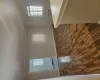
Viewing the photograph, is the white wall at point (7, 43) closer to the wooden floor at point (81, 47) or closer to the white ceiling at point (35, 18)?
the white ceiling at point (35, 18)

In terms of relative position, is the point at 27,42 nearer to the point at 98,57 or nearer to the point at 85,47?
the point at 85,47

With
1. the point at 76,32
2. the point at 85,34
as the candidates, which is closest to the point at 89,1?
the point at 85,34

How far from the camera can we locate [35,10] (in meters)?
3.50

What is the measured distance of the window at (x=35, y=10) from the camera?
11.0 ft

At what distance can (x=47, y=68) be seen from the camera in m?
3.41

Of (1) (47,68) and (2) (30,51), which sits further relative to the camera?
(2) (30,51)

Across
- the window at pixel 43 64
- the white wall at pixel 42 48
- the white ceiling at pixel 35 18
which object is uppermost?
the white ceiling at pixel 35 18

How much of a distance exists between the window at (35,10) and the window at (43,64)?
4.53 feet

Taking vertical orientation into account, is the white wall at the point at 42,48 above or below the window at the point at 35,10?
below

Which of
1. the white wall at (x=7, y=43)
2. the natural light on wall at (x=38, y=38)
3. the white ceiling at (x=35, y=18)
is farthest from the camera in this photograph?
the natural light on wall at (x=38, y=38)

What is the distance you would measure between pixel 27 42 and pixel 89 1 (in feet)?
9.92

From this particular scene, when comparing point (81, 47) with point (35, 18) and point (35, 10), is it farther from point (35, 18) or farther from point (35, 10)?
point (35, 18)

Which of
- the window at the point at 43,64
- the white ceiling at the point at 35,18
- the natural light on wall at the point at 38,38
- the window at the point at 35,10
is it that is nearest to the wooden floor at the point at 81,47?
the window at the point at 43,64

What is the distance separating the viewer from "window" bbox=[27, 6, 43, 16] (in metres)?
3.35
